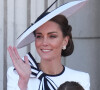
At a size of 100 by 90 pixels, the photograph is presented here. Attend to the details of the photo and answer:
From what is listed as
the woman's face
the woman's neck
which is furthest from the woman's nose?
the woman's neck

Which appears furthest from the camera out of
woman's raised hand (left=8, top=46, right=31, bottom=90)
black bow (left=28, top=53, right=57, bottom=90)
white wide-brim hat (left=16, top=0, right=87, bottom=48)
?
black bow (left=28, top=53, right=57, bottom=90)

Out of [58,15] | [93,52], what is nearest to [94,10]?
[93,52]

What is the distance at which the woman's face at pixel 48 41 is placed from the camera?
1.89m

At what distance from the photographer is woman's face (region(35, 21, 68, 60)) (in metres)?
1.89

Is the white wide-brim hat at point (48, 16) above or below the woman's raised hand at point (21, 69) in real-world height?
above

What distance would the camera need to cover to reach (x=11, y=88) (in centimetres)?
185

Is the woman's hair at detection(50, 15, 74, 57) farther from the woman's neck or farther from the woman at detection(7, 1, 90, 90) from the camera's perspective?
the woman's neck

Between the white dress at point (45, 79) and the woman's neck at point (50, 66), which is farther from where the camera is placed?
the woman's neck at point (50, 66)

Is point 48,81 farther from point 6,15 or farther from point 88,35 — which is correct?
point 88,35

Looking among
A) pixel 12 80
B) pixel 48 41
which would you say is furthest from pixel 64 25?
pixel 12 80

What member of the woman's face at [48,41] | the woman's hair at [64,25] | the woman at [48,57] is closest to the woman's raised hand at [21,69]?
the woman at [48,57]

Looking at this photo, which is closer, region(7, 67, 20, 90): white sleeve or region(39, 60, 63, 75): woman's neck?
region(7, 67, 20, 90): white sleeve

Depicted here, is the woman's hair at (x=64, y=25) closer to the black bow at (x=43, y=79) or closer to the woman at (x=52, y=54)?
the woman at (x=52, y=54)

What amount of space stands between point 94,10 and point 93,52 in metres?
0.44
